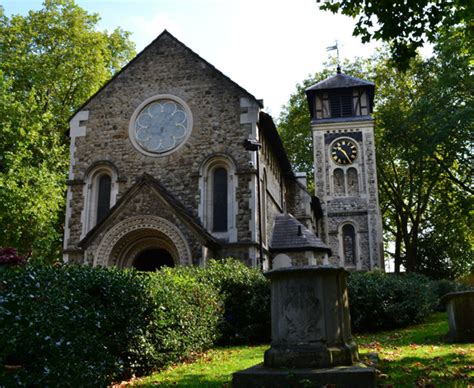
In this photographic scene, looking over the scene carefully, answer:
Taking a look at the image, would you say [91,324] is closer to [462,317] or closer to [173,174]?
[462,317]

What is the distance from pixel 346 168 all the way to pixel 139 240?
19599 mm

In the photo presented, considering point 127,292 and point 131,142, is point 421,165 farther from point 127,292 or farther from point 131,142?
point 127,292

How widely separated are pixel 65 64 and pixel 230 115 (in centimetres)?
1452

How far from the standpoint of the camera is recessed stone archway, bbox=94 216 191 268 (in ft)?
56.1

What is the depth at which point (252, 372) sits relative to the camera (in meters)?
6.30

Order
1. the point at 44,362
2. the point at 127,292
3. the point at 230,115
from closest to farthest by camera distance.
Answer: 1. the point at 44,362
2. the point at 127,292
3. the point at 230,115

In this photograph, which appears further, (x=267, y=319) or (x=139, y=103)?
(x=139, y=103)

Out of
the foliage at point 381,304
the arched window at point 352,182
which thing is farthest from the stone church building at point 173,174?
the arched window at point 352,182

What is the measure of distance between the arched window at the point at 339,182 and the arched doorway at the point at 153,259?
17.2 meters

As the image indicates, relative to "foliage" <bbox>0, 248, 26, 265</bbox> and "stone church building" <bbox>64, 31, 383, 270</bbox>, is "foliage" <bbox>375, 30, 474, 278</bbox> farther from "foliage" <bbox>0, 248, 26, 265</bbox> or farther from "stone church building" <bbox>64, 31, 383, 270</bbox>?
"foliage" <bbox>0, 248, 26, 265</bbox>

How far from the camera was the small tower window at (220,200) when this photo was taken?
18.1 meters

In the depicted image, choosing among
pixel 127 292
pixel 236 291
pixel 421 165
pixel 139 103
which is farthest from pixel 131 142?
pixel 421 165

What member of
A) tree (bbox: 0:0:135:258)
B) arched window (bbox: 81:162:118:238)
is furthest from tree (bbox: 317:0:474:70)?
tree (bbox: 0:0:135:258)

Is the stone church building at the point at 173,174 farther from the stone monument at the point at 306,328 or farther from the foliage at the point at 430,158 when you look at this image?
the stone monument at the point at 306,328
